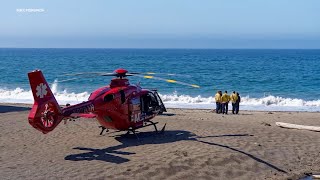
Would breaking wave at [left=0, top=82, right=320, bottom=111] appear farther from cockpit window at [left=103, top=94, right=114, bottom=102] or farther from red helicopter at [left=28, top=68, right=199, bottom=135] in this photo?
cockpit window at [left=103, top=94, right=114, bottom=102]

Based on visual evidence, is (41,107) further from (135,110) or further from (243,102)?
(243,102)

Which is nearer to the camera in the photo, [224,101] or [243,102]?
[224,101]

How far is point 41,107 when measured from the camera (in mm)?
11922

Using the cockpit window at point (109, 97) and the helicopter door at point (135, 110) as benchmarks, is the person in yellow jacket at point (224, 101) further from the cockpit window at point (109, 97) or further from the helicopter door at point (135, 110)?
the cockpit window at point (109, 97)

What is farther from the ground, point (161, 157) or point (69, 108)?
point (69, 108)

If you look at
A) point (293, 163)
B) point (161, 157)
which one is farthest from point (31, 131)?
point (293, 163)

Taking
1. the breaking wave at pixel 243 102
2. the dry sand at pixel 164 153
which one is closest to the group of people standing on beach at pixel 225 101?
the breaking wave at pixel 243 102

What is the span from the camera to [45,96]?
12.2m

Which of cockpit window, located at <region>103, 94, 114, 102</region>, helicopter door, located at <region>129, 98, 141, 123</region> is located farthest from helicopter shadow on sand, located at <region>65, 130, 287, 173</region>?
cockpit window, located at <region>103, 94, 114, 102</region>

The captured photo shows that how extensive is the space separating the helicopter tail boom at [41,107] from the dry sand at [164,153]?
884 mm

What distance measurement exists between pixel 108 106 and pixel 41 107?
2491 mm

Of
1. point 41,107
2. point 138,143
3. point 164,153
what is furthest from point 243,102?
point 41,107

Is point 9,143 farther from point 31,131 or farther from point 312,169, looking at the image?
point 312,169

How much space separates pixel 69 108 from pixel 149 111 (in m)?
3.12
